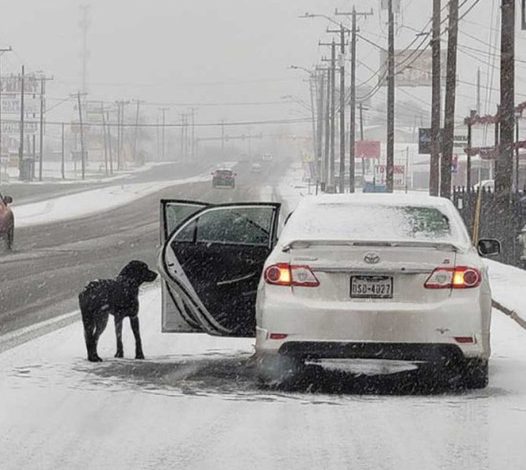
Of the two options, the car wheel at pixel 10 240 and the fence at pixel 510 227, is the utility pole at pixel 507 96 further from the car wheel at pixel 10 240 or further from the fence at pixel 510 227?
the car wheel at pixel 10 240

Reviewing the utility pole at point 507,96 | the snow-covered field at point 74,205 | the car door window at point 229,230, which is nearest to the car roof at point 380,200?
the car door window at point 229,230

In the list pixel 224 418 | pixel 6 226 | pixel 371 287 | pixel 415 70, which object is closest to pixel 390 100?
pixel 6 226

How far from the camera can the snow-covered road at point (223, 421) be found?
7602mm

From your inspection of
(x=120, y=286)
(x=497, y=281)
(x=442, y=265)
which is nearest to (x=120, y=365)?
(x=120, y=286)

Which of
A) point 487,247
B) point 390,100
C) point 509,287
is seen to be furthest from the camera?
point 390,100

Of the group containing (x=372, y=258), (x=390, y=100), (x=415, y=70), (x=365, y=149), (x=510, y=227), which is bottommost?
(x=510, y=227)

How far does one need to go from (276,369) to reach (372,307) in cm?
93

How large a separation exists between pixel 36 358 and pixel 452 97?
2358 cm

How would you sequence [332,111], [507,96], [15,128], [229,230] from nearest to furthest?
[229,230] < [507,96] < [332,111] < [15,128]

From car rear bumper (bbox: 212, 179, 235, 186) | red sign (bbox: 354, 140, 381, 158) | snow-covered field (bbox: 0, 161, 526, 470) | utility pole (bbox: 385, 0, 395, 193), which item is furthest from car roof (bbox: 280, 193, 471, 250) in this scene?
red sign (bbox: 354, 140, 381, 158)

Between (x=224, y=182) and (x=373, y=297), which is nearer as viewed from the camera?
(x=373, y=297)

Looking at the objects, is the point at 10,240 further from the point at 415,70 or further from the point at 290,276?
the point at 415,70

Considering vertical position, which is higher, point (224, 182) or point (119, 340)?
point (119, 340)

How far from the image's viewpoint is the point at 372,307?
9758 millimetres
